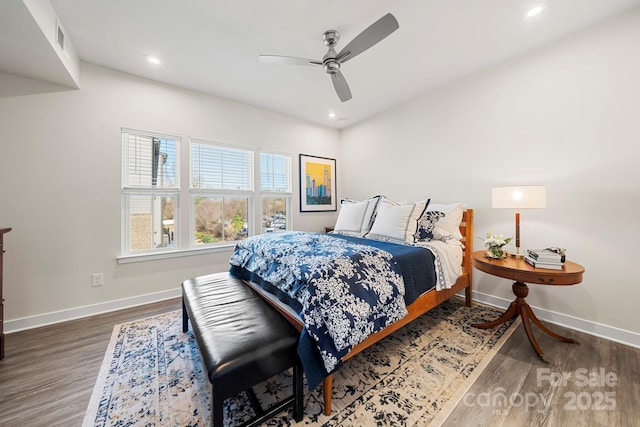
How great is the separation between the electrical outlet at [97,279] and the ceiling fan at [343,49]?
9.42 ft

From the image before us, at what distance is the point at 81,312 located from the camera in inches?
98.2

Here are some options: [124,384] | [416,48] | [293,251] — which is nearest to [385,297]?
[293,251]

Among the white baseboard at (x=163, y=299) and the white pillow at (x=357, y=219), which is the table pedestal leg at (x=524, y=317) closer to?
the white baseboard at (x=163, y=299)

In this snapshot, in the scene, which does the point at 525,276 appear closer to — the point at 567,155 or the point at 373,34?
the point at 567,155

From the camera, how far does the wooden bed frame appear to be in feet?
4.83

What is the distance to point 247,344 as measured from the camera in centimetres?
119

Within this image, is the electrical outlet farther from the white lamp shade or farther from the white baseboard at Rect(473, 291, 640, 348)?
the white baseboard at Rect(473, 291, 640, 348)

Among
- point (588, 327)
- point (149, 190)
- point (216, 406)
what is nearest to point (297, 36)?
point (149, 190)

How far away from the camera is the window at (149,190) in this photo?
9.20ft

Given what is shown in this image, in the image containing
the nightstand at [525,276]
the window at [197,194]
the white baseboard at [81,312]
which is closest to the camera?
the nightstand at [525,276]

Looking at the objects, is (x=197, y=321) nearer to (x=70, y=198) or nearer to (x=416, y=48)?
(x=70, y=198)

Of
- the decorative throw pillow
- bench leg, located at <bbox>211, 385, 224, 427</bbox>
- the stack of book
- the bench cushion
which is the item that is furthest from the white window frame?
the stack of book

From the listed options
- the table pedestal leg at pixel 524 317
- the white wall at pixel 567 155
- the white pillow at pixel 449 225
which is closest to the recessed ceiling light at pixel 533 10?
the white wall at pixel 567 155

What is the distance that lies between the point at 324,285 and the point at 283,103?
3.10 metres
